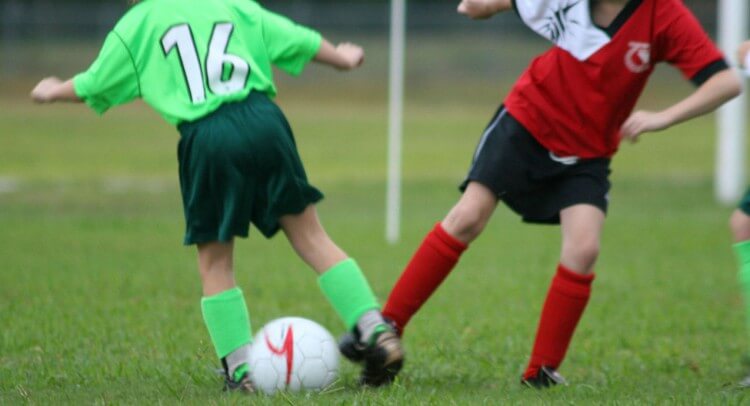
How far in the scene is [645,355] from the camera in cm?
561

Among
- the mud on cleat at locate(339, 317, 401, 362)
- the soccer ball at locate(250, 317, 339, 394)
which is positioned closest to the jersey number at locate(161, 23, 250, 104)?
the soccer ball at locate(250, 317, 339, 394)

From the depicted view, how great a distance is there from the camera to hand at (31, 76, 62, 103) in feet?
14.9

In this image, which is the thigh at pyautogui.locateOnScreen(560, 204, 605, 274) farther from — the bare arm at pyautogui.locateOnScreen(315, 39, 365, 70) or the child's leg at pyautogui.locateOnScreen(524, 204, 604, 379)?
the bare arm at pyautogui.locateOnScreen(315, 39, 365, 70)

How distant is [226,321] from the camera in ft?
14.9

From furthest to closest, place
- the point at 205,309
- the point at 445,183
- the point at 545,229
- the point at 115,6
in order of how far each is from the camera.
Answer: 1. the point at 115,6
2. the point at 445,183
3. the point at 545,229
4. the point at 205,309

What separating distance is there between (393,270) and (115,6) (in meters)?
35.9

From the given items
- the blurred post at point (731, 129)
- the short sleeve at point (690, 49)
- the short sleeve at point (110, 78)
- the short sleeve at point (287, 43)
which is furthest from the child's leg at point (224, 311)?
the blurred post at point (731, 129)

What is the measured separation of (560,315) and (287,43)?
4.87ft

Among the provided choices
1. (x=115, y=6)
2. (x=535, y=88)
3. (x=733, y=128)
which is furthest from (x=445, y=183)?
(x=115, y=6)

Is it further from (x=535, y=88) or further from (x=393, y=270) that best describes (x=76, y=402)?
(x=393, y=270)

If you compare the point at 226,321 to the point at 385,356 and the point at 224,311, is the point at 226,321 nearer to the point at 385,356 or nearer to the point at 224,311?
the point at 224,311

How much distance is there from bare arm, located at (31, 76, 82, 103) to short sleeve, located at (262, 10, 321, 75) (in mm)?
743

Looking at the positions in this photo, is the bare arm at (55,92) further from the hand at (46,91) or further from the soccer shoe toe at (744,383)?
the soccer shoe toe at (744,383)

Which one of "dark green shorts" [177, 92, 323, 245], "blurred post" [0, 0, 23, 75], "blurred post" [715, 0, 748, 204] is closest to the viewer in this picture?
"dark green shorts" [177, 92, 323, 245]
